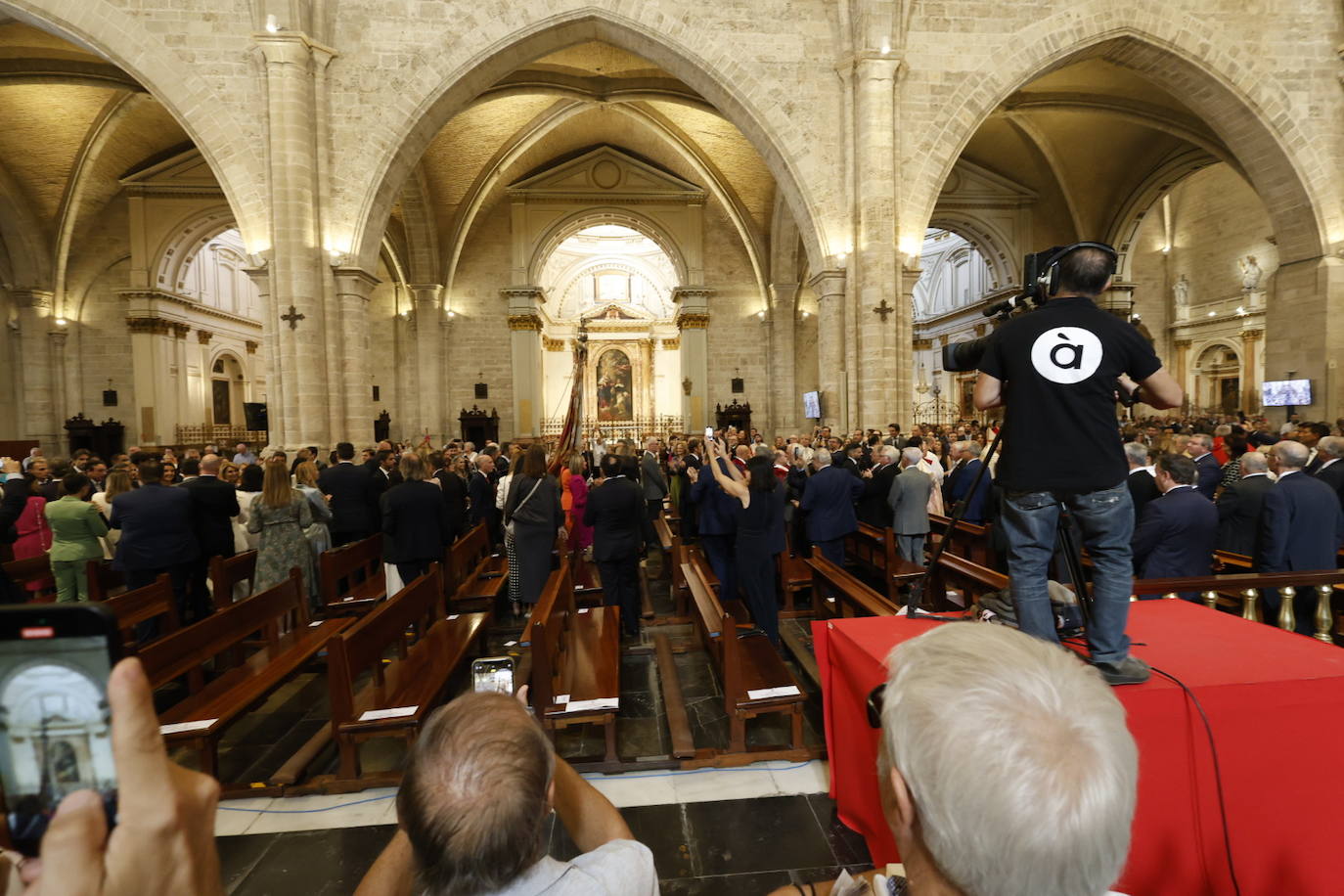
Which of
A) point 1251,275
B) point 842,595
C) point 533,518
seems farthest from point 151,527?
point 1251,275

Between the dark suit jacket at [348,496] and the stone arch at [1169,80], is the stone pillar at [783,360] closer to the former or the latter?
the stone arch at [1169,80]

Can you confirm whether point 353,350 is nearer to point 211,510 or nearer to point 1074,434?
point 211,510

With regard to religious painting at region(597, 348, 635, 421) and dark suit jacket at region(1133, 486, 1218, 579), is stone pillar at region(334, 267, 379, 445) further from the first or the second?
religious painting at region(597, 348, 635, 421)

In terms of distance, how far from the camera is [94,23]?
9.68 metres

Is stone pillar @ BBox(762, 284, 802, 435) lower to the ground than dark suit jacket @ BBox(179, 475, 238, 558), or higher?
higher

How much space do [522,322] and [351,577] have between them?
1444cm

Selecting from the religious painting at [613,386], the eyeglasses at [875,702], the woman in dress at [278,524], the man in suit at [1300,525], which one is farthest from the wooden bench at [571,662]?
the religious painting at [613,386]

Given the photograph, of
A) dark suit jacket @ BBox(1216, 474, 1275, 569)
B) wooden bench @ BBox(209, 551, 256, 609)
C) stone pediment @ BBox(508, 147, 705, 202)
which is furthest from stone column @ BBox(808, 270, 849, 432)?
stone pediment @ BBox(508, 147, 705, 202)

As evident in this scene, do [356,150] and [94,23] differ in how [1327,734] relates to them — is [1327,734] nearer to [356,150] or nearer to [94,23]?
[356,150]

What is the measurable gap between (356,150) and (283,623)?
8.29 m

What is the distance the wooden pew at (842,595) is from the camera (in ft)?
13.9

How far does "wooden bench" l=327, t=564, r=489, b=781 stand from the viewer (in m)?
3.03

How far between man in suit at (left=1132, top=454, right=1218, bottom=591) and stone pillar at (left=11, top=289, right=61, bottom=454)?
24305 millimetres

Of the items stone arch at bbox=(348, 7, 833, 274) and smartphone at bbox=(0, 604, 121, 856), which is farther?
stone arch at bbox=(348, 7, 833, 274)
